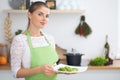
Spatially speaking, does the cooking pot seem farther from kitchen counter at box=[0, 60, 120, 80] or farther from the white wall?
the white wall

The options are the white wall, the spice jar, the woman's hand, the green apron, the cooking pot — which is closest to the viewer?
the woman's hand

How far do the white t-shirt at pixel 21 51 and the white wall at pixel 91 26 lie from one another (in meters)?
1.34

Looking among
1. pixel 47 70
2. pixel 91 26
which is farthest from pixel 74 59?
pixel 47 70

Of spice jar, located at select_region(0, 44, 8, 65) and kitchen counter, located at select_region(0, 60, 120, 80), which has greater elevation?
spice jar, located at select_region(0, 44, 8, 65)

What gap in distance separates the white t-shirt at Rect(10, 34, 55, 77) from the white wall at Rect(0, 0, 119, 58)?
134 cm

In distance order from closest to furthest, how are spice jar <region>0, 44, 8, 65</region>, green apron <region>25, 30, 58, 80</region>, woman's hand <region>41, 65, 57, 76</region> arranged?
woman's hand <region>41, 65, 57, 76</region>, green apron <region>25, 30, 58, 80</region>, spice jar <region>0, 44, 8, 65</region>

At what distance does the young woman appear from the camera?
1391mm

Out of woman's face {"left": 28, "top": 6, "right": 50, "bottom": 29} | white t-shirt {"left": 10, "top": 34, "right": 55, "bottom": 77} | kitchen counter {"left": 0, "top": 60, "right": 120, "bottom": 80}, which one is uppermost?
woman's face {"left": 28, "top": 6, "right": 50, "bottom": 29}

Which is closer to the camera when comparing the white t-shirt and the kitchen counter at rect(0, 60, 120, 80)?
the white t-shirt

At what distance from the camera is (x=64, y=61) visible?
270cm

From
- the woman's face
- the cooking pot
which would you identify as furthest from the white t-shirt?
the cooking pot

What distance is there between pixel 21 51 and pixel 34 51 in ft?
0.33

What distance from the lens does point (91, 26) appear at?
2854mm

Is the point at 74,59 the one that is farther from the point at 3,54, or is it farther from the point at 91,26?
the point at 3,54
